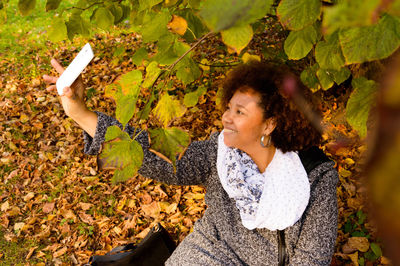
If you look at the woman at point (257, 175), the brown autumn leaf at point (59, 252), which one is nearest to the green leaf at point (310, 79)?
the woman at point (257, 175)

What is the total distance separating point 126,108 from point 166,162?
887 millimetres

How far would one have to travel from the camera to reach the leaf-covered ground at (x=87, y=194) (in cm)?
301

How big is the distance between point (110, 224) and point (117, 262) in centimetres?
106

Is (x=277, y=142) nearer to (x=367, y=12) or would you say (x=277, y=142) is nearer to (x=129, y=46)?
(x=367, y=12)

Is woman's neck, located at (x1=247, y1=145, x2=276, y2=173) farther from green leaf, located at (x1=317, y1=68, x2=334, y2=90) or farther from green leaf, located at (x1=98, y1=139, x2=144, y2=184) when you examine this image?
green leaf, located at (x1=98, y1=139, x2=144, y2=184)

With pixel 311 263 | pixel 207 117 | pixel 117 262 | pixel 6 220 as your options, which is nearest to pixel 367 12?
pixel 311 263

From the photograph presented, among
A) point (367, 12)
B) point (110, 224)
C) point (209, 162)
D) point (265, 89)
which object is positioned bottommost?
point (110, 224)

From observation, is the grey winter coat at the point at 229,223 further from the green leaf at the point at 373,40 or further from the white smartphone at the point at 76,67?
the green leaf at the point at 373,40

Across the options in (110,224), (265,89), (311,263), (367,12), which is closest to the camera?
(367,12)

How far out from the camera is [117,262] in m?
2.37

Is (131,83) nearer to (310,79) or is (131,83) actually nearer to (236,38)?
(236,38)

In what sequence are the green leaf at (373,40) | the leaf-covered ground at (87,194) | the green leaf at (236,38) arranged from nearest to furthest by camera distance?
the green leaf at (373,40) < the green leaf at (236,38) < the leaf-covered ground at (87,194)

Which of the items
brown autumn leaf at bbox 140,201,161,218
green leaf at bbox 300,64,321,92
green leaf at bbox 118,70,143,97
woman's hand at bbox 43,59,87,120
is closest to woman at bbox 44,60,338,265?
woman's hand at bbox 43,59,87,120

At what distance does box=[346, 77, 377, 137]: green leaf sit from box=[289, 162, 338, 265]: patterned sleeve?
3.27 ft
